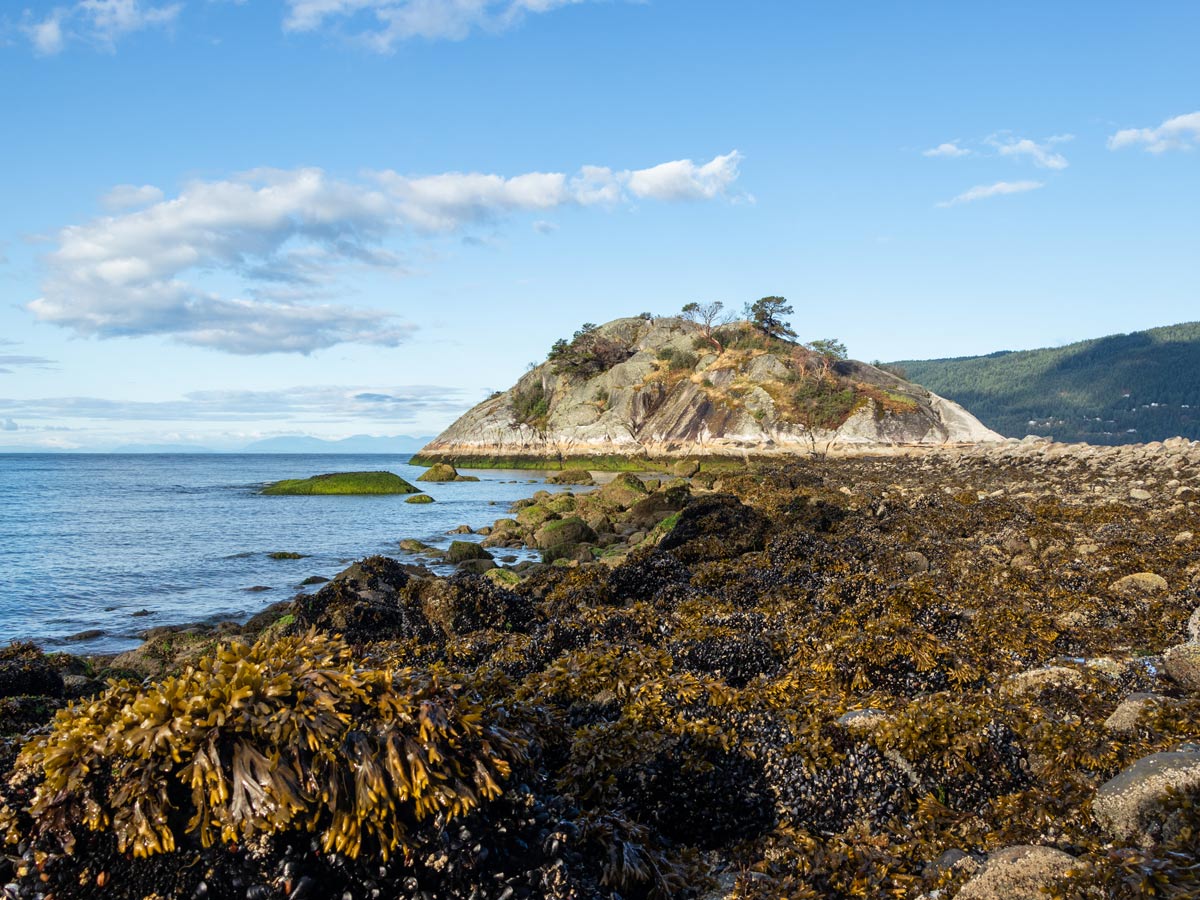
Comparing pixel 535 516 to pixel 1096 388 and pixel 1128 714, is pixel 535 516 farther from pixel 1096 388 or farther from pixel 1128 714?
pixel 1096 388

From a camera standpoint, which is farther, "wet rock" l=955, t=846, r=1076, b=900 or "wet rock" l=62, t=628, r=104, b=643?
"wet rock" l=62, t=628, r=104, b=643

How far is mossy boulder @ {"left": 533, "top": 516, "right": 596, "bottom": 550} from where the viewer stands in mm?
20241

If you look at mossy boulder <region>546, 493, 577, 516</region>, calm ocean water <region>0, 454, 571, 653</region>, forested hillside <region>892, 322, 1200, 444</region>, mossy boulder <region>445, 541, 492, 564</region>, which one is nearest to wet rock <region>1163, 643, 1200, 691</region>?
calm ocean water <region>0, 454, 571, 653</region>

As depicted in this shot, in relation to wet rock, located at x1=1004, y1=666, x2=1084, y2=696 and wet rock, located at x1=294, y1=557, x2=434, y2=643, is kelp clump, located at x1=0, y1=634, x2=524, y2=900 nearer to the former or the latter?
wet rock, located at x1=1004, y1=666, x2=1084, y2=696

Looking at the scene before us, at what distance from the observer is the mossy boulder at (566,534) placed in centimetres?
2024

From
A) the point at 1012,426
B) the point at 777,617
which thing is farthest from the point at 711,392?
the point at 1012,426

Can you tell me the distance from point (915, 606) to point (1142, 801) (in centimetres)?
455

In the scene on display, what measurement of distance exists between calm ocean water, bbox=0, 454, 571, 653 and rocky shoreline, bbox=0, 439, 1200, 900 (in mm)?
4463

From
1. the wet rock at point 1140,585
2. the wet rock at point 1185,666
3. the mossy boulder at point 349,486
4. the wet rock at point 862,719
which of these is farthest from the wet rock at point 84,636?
the mossy boulder at point 349,486

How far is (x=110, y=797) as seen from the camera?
9.78 ft

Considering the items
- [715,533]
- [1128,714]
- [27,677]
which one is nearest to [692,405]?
[715,533]

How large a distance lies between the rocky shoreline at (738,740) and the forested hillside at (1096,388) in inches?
5152

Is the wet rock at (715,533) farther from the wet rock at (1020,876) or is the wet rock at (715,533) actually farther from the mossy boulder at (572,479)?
the mossy boulder at (572,479)

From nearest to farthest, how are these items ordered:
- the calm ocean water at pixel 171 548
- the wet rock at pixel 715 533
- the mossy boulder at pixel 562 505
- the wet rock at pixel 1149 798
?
the wet rock at pixel 1149 798 < the wet rock at pixel 715 533 < the calm ocean water at pixel 171 548 < the mossy boulder at pixel 562 505
